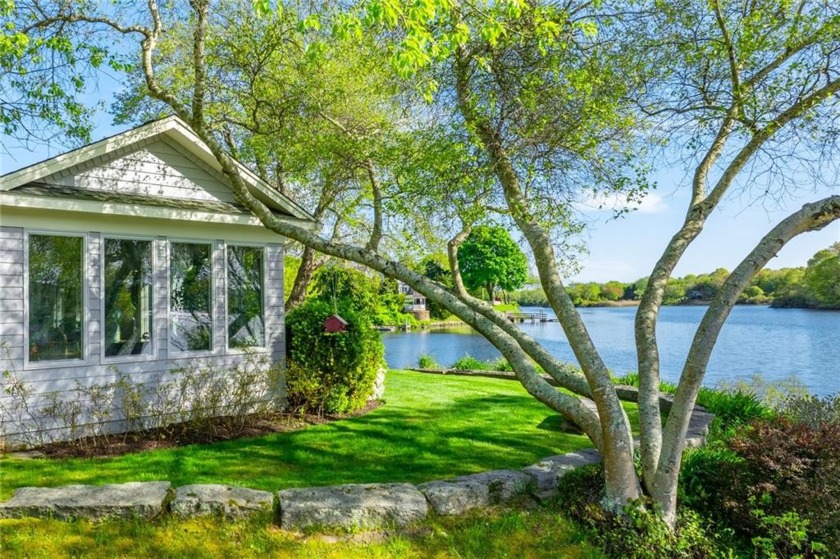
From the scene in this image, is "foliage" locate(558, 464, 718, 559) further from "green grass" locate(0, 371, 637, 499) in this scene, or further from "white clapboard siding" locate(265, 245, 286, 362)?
"white clapboard siding" locate(265, 245, 286, 362)

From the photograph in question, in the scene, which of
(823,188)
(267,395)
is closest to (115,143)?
(267,395)

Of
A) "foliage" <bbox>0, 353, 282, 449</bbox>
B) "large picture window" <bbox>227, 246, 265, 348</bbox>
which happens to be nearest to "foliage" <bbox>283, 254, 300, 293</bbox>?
"large picture window" <bbox>227, 246, 265, 348</bbox>

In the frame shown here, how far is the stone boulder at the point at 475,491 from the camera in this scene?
464 centimetres

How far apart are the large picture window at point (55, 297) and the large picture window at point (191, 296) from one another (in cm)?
110

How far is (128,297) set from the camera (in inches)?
280

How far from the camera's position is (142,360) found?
7102mm

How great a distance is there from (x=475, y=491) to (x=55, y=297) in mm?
5567

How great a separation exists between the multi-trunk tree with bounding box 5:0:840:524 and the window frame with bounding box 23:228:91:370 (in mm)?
2220

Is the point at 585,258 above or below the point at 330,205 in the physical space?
below

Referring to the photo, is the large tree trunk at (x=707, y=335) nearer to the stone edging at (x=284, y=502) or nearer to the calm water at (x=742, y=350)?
the stone edging at (x=284, y=502)

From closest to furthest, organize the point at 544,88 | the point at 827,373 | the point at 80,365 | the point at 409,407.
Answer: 1. the point at 544,88
2. the point at 80,365
3. the point at 409,407
4. the point at 827,373

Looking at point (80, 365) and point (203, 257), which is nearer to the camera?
point (80, 365)

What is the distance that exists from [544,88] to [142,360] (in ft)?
19.9

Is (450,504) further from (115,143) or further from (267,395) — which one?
(115,143)
